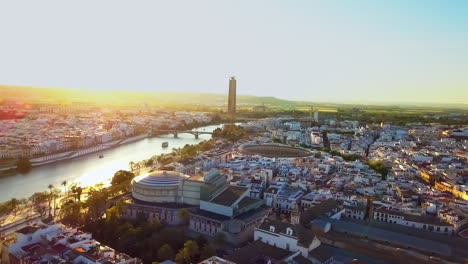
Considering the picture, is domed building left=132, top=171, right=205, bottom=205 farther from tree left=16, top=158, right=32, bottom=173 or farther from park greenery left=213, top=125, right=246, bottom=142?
park greenery left=213, top=125, right=246, bottom=142

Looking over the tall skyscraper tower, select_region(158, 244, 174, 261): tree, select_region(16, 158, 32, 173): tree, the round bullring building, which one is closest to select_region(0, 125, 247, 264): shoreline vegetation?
select_region(158, 244, 174, 261): tree

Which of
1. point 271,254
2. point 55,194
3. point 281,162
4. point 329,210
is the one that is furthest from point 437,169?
point 55,194

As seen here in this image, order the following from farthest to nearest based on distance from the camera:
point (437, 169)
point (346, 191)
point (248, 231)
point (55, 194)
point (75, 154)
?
point (75, 154) → point (437, 169) → point (346, 191) → point (55, 194) → point (248, 231)

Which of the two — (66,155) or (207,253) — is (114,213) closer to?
(207,253)

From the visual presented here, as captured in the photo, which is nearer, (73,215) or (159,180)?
(73,215)

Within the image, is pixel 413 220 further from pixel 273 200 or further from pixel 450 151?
pixel 450 151

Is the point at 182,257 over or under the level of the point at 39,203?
over

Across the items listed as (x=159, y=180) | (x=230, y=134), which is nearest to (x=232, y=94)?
(x=230, y=134)
